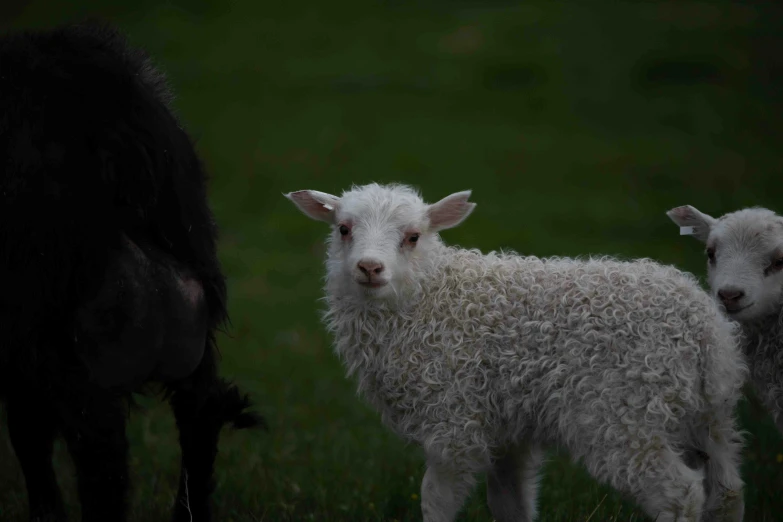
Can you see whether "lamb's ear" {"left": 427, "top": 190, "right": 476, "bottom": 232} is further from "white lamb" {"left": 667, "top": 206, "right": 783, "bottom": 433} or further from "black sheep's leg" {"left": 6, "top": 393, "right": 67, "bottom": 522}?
"black sheep's leg" {"left": 6, "top": 393, "right": 67, "bottom": 522}

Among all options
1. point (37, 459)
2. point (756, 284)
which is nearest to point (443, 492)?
point (756, 284)

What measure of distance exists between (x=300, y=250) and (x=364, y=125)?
23.7ft

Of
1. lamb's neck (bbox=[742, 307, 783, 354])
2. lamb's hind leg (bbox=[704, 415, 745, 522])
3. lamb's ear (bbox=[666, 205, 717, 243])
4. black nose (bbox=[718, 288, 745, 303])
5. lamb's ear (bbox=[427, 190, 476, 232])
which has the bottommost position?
lamb's hind leg (bbox=[704, 415, 745, 522])

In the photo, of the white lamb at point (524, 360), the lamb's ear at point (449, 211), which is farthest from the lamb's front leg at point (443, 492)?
the lamb's ear at point (449, 211)

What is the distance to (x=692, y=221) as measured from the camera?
517 centimetres

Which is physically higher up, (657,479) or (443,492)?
(657,479)

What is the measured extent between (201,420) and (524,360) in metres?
1.54

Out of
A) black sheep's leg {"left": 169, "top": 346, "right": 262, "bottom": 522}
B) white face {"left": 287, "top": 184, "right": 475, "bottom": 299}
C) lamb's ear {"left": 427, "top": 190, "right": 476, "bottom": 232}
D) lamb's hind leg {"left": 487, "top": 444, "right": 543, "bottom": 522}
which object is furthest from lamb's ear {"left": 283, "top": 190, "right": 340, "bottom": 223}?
lamb's hind leg {"left": 487, "top": 444, "right": 543, "bottom": 522}

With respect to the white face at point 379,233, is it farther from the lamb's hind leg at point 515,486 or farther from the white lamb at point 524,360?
the lamb's hind leg at point 515,486

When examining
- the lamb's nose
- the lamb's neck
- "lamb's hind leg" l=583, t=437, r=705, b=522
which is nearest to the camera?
"lamb's hind leg" l=583, t=437, r=705, b=522

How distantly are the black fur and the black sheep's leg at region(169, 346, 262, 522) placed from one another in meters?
0.06

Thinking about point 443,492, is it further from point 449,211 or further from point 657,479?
point 449,211

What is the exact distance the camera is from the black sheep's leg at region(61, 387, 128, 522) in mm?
4070

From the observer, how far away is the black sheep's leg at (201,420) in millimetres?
4609
